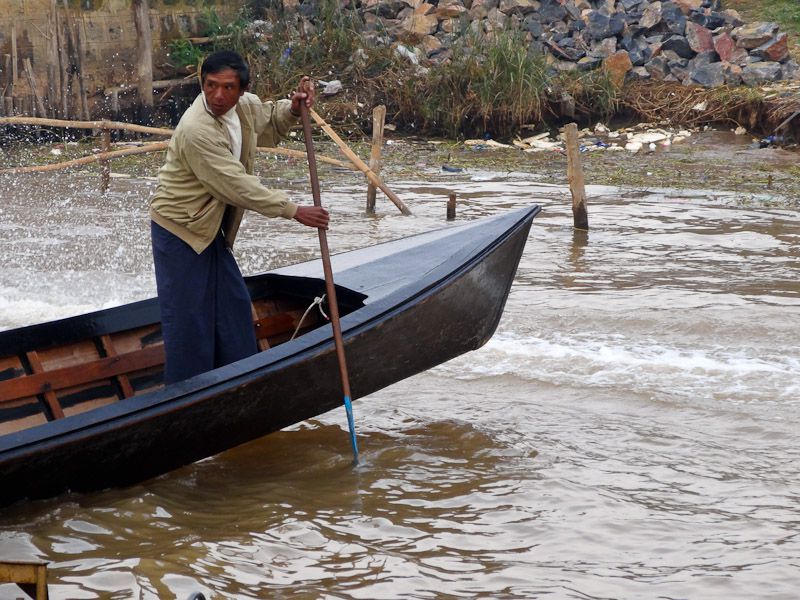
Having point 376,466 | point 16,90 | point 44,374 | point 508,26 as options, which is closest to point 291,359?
point 376,466

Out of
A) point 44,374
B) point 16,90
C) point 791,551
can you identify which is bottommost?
point 791,551

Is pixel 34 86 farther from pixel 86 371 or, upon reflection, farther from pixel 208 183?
pixel 208 183

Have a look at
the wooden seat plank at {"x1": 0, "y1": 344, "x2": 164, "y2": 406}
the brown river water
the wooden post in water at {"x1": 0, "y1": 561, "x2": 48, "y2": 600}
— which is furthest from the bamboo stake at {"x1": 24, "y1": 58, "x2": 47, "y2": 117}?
the wooden post in water at {"x1": 0, "y1": 561, "x2": 48, "y2": 600}

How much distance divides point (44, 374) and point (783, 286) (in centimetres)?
574

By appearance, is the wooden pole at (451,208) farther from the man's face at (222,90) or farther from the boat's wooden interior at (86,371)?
the man's face at (222,90)

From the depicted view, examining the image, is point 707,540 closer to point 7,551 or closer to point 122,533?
point 122,533

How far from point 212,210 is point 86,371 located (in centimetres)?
108

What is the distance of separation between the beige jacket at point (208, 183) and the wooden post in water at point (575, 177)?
6070 mm

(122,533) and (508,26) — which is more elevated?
(508,26)

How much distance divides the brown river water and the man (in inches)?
25.8

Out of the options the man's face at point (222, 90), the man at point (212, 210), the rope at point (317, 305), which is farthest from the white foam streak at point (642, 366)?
the man's face at point (222, 90)

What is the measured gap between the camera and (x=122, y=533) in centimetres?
401

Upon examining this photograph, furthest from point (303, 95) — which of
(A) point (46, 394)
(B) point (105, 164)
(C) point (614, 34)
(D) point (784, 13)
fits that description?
(D) point (784, 13)

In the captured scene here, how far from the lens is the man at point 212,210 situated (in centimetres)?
390
